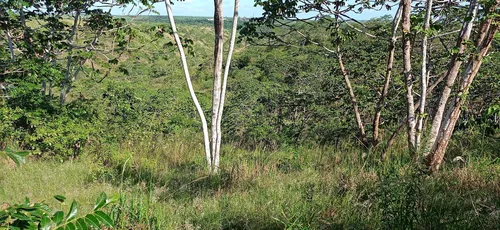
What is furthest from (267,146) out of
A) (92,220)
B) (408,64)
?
(92,220)

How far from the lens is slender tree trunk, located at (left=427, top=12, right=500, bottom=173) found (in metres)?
3.00

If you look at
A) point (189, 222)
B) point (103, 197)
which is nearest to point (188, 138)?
point (189, 222)

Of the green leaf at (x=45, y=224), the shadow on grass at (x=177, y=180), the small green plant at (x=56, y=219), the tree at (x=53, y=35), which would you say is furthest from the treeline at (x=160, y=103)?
the green leaf at (x=45, y=224)

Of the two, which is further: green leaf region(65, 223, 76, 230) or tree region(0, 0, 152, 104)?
tree region(0, 0, 152, 104)

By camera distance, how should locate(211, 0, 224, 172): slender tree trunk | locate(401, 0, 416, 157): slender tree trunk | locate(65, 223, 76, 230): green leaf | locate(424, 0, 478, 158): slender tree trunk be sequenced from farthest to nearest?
locate(211, 0, 224, 172): slender tree trunk < locate(401, 0, 416, 157): slender tree trunk < locate(424, 0, 478, 158): slender tree trunk < locate(65, 223, 76, 230): green leaf

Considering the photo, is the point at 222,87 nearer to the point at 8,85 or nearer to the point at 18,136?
the point at 18,136

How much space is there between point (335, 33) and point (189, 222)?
3506 mm

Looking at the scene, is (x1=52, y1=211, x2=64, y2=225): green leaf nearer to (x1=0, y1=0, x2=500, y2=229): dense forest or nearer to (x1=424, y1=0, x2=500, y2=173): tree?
(x1=0, y1=0, x2=500, y2=229): dense forest

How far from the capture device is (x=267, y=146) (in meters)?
5.94

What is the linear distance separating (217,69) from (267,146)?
2.28 metres

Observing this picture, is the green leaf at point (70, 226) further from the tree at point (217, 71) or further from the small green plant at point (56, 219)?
the tree at point (217, 71)

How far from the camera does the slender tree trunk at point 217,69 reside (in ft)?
12.4

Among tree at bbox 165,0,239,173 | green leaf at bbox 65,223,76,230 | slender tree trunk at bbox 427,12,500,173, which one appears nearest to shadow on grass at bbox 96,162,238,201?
tree at bbox 165,0,239,173

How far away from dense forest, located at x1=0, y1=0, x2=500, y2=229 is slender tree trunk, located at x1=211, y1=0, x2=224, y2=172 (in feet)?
0.05
